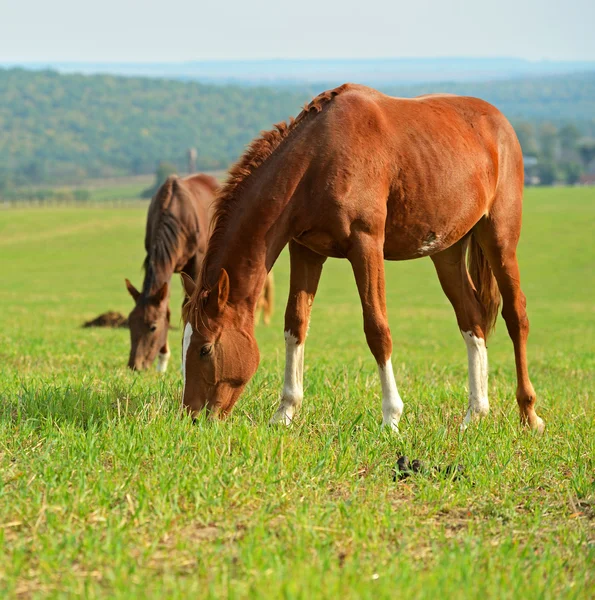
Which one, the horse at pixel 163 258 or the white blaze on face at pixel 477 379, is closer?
the white blaze on face at pixel 477 379

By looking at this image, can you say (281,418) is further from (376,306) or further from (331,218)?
(331,218)

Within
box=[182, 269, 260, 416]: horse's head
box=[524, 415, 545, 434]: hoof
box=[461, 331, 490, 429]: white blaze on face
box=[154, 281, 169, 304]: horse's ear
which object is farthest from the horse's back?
box=[154, 281, 169, 304]: horse's ear

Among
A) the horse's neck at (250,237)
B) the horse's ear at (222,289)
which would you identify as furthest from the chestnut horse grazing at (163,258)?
the horse's ear at (222,289)

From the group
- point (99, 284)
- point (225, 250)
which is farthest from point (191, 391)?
point (99, 284)

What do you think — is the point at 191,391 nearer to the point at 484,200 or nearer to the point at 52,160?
the point at 484,200

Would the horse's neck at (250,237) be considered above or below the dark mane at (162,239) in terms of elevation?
above

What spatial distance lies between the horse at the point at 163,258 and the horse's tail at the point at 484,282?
10.7 feet

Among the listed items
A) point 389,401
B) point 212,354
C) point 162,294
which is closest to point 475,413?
point 389,401

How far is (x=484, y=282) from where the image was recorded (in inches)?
273

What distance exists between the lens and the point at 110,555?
3.20m

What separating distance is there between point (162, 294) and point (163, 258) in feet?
1.74

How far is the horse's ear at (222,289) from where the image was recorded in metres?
5.10

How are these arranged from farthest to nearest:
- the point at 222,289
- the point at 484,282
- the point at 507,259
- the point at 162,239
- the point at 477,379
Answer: the point at 162,239, the point at 484,282, the point at 507,259, the point at 477,379, the point at 222,289

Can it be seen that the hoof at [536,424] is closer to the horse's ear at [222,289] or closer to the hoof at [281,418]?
the hoof at [281,418]
